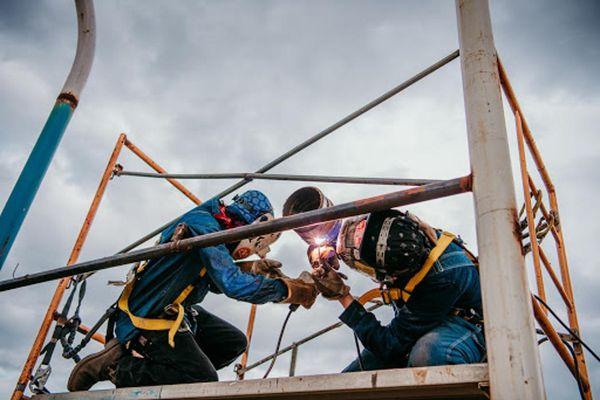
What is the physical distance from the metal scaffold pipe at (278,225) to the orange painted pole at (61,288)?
893 mm

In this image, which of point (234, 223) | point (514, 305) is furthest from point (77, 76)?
point (514, 305)

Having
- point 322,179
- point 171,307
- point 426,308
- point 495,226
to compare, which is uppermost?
point 322,179

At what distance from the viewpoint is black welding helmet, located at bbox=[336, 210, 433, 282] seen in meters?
2.47

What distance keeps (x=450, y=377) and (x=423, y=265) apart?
89 centimetres

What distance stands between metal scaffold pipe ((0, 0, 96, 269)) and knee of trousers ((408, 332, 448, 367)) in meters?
2.15

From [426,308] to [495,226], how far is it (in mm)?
1009

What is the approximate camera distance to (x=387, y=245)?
8.18 ft

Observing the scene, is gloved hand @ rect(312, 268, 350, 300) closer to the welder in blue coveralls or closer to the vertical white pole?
the welder in blue coveralls

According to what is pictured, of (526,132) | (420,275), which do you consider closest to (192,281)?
(420,275)

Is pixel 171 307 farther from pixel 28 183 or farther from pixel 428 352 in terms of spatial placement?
pixel 428 352

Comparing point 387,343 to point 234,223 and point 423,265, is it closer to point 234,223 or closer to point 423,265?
point 423,265

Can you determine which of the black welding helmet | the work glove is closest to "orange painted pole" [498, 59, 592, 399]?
the black welding helmet

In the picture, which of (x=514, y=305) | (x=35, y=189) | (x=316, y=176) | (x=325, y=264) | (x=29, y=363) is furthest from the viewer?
(x=316, y=176)

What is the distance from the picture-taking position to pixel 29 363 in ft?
11.3
